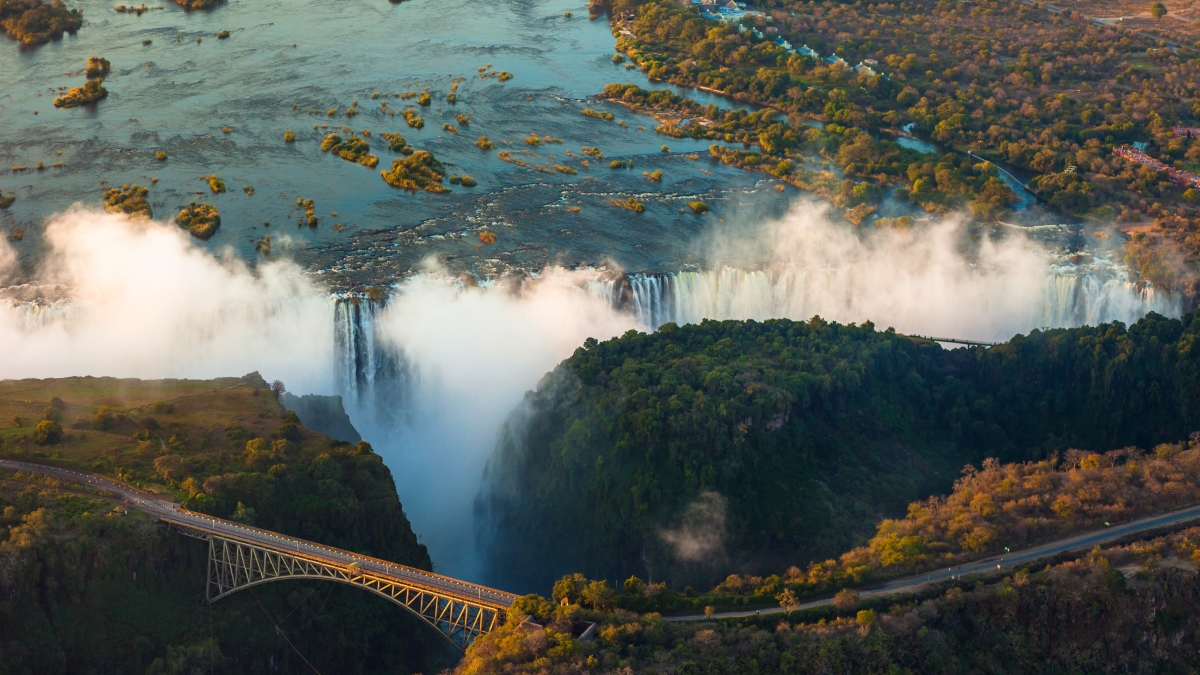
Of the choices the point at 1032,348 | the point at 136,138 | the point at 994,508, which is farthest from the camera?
the point at 136,138

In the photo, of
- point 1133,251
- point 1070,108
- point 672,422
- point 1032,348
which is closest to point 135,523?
point 672,422

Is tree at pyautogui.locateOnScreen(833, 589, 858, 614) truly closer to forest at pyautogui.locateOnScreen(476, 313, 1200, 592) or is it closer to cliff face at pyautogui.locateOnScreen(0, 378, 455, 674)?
forest at pyautogui.locateOnScreen(476, 313, 1200, 592)

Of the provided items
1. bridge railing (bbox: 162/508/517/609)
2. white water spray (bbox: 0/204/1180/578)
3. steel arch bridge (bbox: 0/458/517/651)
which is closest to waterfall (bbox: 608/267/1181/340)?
white water spray (bbox: 0/204/1180/578)

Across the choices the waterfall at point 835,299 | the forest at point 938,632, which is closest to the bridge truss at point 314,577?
the forest at point 938,632

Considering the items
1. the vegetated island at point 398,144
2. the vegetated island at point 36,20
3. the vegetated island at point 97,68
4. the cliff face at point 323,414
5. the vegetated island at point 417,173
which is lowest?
the cliff face at point 323,414

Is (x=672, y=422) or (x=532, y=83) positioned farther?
(x=532, y=83)

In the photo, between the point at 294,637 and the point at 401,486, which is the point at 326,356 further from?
the point at 294,637

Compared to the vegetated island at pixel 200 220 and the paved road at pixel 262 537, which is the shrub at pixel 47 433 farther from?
the vegetated island at pixel 200 220
